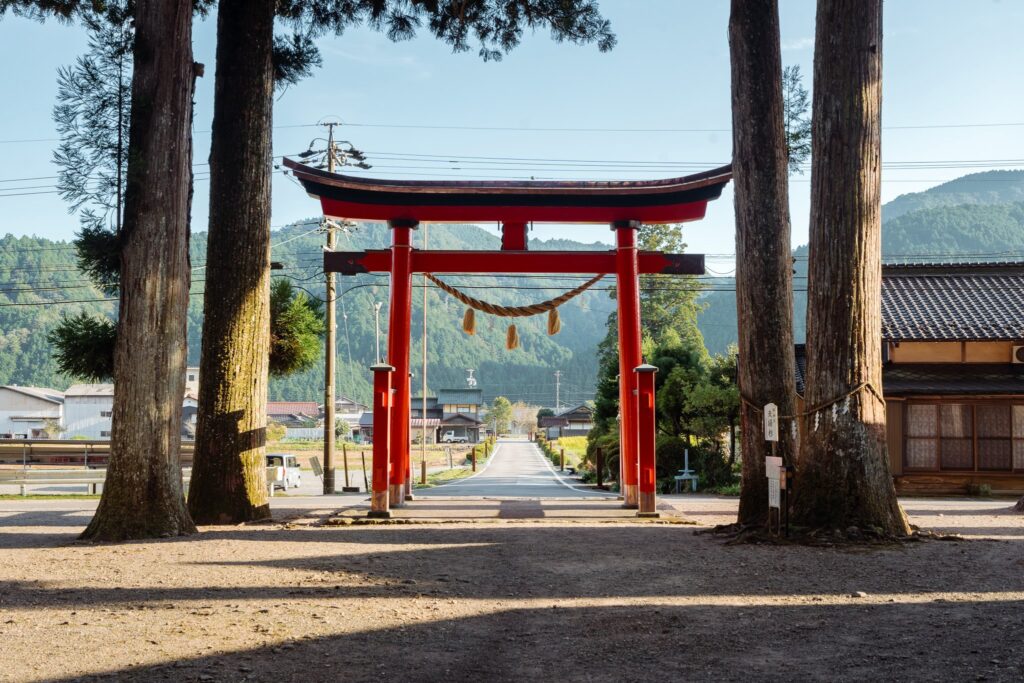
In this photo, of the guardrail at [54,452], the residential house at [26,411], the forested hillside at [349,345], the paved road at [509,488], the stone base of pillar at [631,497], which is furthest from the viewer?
the forested hillside at [349,345]

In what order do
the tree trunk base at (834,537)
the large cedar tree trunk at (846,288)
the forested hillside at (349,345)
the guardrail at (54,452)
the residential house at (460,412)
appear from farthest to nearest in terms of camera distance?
the forested hillside at (349,345)
the residential house at (460,412)
the guardrail at (54,452)
the large cedar tree trunk at (846,288)
the tree trunk base at (834,537)

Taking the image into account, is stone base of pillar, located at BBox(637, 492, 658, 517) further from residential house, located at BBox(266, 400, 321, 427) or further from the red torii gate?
residential house, located at BBox(266, 400, 321, 427)

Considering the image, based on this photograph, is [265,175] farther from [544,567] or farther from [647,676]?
[647,676]

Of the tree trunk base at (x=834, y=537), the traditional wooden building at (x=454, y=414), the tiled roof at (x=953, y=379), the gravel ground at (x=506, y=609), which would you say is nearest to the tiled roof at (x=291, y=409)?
the traditional wooden building at (x=454, y=414)

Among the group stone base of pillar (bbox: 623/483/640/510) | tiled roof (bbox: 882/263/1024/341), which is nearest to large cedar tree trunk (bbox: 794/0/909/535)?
stone base of pillar (bbox: 623/483/640/510)

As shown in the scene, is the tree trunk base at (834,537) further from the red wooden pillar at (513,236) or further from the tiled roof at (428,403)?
the tiled roof at (428,403)

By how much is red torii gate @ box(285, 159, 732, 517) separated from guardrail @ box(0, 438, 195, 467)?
18.2 m

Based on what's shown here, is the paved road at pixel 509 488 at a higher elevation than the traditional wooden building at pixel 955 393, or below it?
below

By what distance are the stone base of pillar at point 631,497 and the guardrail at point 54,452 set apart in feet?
65.4

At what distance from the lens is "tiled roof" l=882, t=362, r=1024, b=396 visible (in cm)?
1869

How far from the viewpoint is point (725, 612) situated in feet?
18.2

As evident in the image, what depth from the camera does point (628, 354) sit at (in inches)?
493

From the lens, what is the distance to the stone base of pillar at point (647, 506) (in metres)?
11.3

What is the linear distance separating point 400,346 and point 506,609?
7.17 metres
